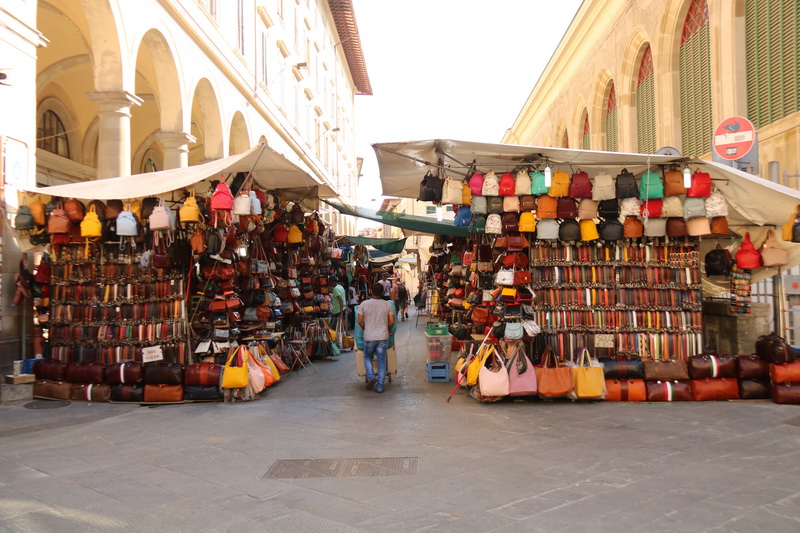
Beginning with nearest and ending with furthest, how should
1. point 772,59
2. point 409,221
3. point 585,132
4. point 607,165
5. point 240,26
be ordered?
point 607,165 → point 772,59 → point 409,221 → point 240,26 → point 585,132

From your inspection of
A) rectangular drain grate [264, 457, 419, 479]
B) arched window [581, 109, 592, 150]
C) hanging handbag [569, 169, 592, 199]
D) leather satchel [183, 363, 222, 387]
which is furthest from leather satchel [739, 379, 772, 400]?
arched window [581, 109, 592, 150]

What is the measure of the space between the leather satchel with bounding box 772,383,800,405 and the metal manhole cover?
30.5 ft

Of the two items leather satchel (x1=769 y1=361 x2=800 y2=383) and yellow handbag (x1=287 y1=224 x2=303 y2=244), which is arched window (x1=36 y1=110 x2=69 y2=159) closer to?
yellow handbag (x1=287 y1=224 x2=303 y2=244)

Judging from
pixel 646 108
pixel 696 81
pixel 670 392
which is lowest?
pixel 670 392

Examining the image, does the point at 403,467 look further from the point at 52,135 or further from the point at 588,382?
the point at 52,135

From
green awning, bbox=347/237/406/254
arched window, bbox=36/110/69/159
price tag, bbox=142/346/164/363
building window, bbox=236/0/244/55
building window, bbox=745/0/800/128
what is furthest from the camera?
green awning, bbox=347/237/406/254

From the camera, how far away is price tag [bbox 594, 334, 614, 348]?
8192 millimetres

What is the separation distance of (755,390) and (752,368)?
0.91ft

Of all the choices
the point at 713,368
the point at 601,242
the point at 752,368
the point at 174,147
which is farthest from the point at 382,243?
the point at 752,368

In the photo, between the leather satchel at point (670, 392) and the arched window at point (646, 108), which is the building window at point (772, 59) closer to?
the arched window at point (646, 108)

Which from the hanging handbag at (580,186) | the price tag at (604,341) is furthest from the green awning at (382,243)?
the price tag at (604,341)

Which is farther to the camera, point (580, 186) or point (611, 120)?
point (611, 120)

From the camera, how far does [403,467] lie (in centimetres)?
511

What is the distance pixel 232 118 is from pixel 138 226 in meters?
10.8
